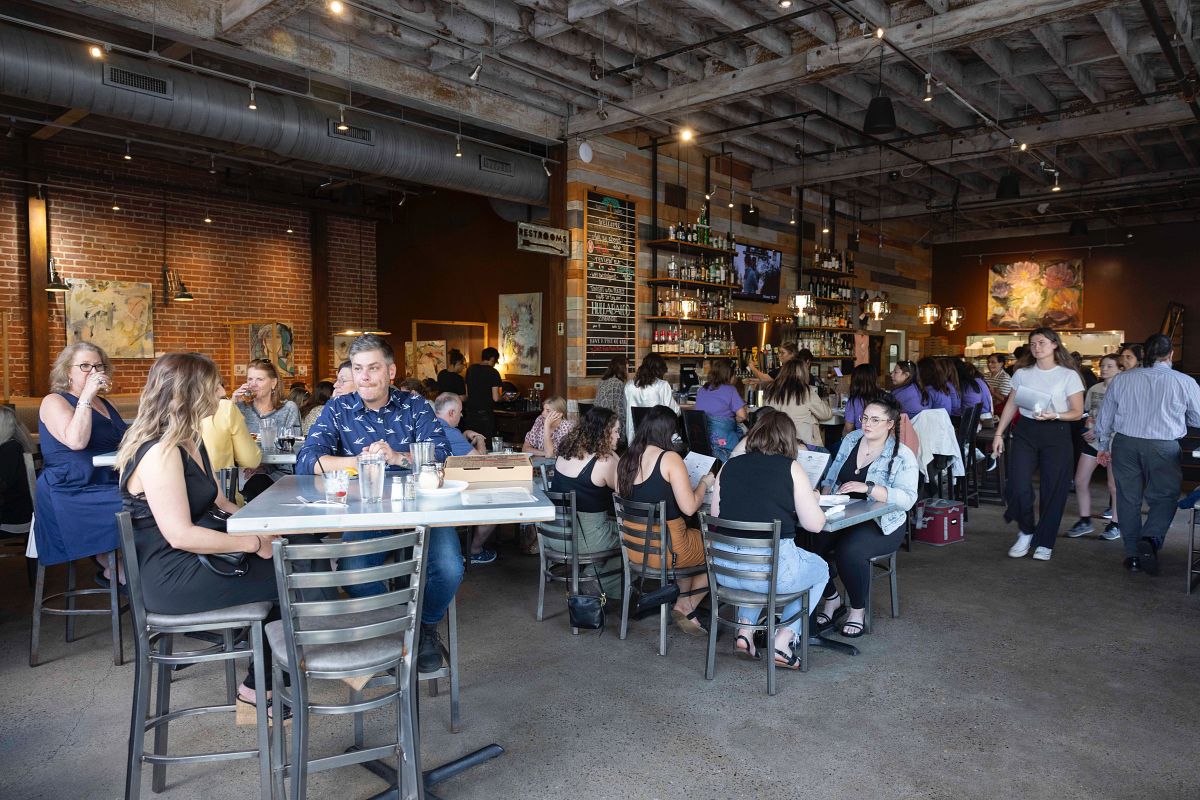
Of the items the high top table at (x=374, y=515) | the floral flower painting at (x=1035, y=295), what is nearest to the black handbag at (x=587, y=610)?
the high top table at (x=374, y=515)

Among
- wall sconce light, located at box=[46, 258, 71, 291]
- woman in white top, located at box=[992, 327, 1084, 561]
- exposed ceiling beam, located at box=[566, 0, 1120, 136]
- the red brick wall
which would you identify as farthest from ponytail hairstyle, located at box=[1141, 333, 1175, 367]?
wall sconce light, located at box=[46, 258, 71, 291]

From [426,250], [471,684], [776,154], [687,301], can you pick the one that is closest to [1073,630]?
[471,684]

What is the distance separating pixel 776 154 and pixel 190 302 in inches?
307

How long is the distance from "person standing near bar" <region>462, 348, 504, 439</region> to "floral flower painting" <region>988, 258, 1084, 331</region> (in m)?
11.0

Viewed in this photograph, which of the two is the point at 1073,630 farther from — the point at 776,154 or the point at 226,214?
the point at 226,214

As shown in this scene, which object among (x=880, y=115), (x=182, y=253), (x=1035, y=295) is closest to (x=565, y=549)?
(x=880, y=115)

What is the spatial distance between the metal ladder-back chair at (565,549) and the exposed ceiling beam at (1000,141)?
7.32 meters

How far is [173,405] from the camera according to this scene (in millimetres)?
2520

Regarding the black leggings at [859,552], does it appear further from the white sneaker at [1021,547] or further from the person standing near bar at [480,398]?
the person standing near bar at [480,398]

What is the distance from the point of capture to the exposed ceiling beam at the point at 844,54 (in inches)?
218

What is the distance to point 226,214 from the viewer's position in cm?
1066

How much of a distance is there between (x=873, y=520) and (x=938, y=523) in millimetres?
2251

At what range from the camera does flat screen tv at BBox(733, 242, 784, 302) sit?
10.8 meters

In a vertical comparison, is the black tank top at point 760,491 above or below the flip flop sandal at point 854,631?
above
